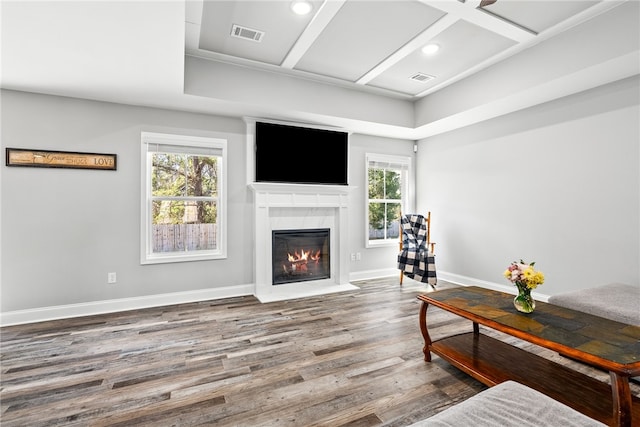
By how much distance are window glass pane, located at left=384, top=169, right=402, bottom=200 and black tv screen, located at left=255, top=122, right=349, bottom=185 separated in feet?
3.33

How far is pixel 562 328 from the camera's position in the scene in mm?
1807

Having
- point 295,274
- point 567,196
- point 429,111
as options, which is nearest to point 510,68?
point 429,111

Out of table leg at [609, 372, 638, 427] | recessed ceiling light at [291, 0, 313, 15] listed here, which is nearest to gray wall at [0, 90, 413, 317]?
recessed ceiling light at [291, 0, 313, 15]

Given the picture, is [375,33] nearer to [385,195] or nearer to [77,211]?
[385,195]

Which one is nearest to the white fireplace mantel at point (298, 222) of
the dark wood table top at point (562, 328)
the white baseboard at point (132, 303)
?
the white baseboard at point (132, 303)

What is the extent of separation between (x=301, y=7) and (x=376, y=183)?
3.29m

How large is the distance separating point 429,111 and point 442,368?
3.67m

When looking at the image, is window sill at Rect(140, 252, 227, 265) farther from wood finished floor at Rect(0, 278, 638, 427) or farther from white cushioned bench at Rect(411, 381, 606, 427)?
white cushioned bench at Rect(411, 381, 606, 427)

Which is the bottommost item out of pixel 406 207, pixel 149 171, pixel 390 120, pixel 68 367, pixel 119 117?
pixel 68 367

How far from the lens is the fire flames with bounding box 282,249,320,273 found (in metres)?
4.69

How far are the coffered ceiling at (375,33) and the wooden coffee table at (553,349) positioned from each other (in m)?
2.50

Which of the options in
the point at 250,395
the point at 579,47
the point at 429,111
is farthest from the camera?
the point at 429,111

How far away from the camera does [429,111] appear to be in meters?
4.64

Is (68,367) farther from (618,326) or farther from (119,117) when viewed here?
(618,326)
